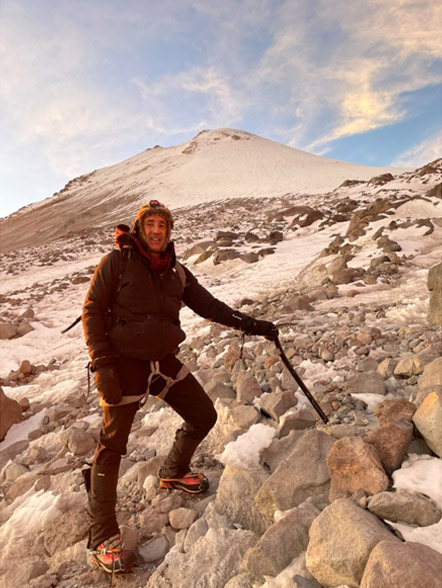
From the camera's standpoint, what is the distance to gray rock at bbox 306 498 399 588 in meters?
1.64

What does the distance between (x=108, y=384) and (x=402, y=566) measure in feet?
5.98

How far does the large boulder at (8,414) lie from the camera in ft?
15.0

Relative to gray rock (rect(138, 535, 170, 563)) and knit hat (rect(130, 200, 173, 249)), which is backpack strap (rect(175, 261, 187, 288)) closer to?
knit hat (rect(130, 200, 173, 249))

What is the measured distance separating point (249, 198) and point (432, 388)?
125 ft

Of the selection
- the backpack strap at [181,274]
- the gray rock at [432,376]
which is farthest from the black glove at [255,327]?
the gray rock at [432,376]

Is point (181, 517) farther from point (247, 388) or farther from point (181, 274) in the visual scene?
point (181, 274)

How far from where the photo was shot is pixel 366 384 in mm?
3418

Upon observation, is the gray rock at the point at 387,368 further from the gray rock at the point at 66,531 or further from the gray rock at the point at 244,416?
the gray rock at the point at 66,531

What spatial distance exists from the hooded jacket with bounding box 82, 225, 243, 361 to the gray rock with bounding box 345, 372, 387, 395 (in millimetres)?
1890

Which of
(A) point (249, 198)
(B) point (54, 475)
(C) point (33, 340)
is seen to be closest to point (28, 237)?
(A) point (249, 198)

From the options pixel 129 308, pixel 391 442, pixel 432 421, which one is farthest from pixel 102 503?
pixel 432 421

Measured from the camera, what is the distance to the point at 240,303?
8.49 meters

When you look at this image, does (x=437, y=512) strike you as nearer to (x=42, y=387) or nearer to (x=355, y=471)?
(x=355, y=471)

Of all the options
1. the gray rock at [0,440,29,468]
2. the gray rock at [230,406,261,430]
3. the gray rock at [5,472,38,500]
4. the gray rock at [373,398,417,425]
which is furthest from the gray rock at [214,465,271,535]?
the gray rock at [0,440,29,468]
